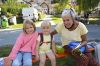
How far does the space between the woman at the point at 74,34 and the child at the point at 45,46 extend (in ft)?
0.95

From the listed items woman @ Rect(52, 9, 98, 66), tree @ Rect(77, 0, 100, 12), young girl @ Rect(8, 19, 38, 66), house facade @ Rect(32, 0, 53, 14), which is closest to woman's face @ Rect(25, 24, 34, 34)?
young girl @ Rect(8, 19, 38, 66)

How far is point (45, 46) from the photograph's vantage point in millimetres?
6719

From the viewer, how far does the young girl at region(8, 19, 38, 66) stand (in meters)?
6.43

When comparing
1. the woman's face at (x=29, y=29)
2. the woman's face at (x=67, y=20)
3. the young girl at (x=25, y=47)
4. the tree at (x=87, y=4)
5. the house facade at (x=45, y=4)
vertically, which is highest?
the woman's face at (x=67, y=20)

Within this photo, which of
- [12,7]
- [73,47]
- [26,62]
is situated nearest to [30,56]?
[26,62]

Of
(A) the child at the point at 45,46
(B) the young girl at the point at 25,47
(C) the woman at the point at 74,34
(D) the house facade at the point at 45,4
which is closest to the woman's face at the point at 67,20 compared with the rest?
(C) the woman at the point at 74,34

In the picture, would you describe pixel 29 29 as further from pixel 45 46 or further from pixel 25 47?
pixel 45 46

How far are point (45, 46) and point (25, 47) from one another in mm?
399

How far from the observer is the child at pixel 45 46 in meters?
6.62

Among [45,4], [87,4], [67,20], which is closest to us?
[67,20]

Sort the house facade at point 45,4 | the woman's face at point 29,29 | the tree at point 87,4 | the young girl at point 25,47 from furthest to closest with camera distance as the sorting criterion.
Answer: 1. the house facade at point 45,4
2. the tree at point 87,4
3. the woman's face at point 29,29
4. the young girl at point 25,47

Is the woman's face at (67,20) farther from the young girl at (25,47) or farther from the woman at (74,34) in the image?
the young girl at (25,47)

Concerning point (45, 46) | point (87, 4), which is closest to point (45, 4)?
point (87, 4)

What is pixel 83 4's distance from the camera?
110 feet
